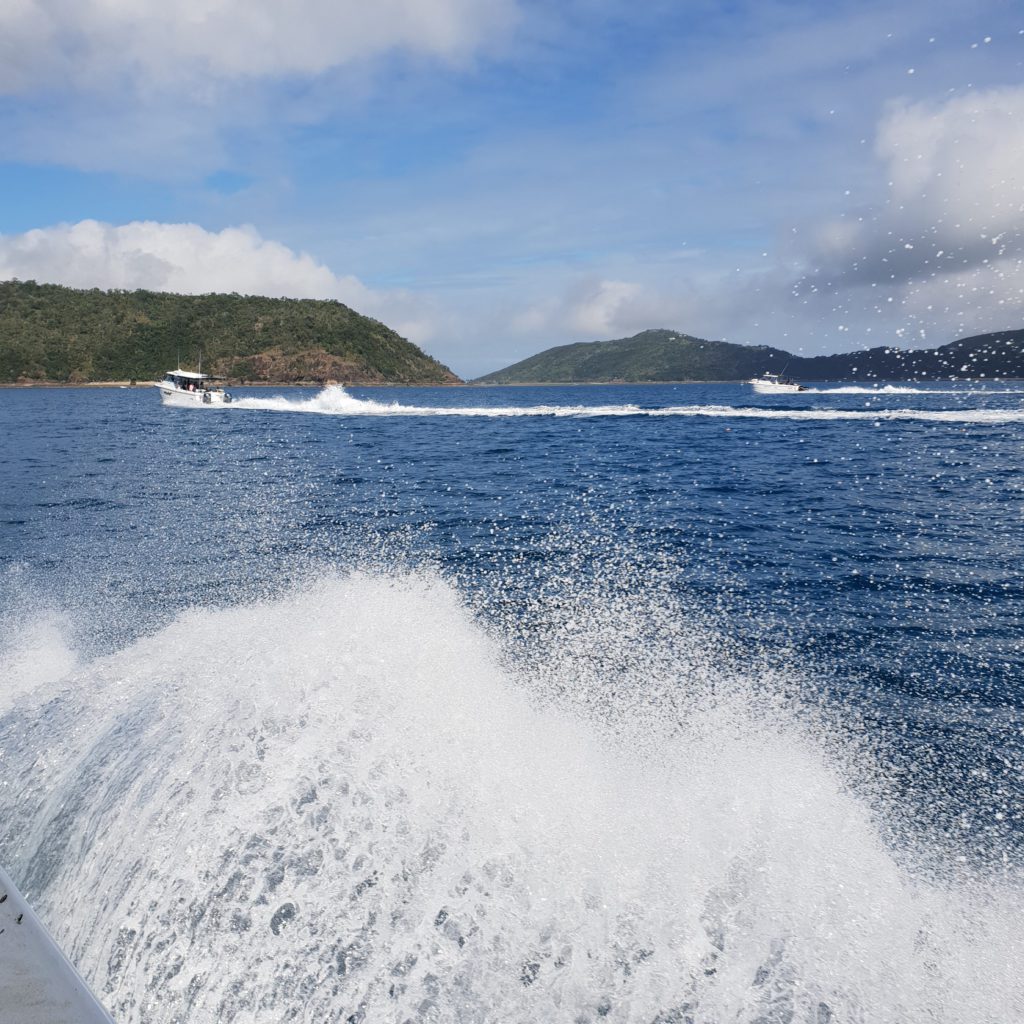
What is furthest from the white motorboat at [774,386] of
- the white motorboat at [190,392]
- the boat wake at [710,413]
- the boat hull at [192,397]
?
the white motorboat at [190,392]

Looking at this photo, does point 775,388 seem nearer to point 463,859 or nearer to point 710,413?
point 710,413

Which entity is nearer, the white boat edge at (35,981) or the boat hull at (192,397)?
the white boat edge at (35,981)

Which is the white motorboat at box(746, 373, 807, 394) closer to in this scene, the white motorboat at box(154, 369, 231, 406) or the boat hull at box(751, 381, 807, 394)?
the boat hull at box(751, 381, 807, 394)

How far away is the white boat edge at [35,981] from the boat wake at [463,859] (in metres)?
3.03

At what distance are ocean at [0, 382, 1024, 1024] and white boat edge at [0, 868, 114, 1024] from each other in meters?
3.04

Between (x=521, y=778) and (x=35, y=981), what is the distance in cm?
520

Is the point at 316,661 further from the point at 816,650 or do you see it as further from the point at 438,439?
the point at 438,439

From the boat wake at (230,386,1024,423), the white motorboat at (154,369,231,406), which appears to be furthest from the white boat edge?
the white motorboat at (154,369,231,406)

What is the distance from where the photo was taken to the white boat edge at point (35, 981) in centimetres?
225

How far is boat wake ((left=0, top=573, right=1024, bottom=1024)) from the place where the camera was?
197 inches

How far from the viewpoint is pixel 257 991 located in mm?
5004

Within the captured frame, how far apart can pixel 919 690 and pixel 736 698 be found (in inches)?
126

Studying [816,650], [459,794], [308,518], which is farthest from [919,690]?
[308,518]

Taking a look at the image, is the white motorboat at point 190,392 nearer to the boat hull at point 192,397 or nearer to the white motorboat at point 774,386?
the boat hull at point 192,397
